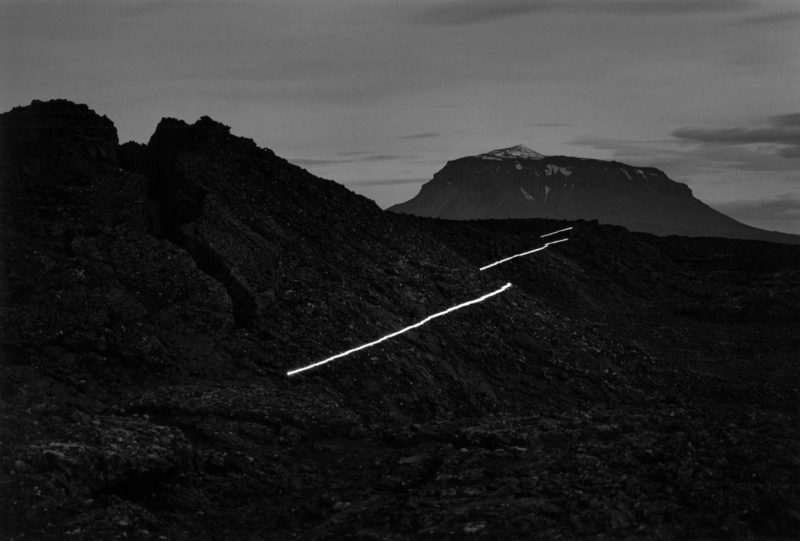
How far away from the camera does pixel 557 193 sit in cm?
16600

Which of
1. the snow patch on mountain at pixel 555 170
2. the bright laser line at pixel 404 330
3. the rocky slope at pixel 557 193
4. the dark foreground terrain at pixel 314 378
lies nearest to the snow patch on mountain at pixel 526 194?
the rocky slope at pixel 557 193

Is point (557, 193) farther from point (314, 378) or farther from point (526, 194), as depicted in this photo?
point (314, 378)

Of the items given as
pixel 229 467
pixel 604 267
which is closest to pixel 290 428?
pixel 229 467

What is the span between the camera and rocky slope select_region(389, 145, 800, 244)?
6132 inches

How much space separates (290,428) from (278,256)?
693 cm

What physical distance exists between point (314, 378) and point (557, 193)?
15315cm

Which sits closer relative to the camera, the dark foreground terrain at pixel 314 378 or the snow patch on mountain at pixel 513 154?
the dark foreground terrain at pixel 314 378

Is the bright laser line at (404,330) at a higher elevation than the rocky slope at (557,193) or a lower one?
lower

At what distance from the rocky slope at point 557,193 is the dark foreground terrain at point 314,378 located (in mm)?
126885

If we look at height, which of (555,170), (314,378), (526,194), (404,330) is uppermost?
(555,170)

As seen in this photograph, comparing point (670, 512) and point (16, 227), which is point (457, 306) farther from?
point (670, 512)

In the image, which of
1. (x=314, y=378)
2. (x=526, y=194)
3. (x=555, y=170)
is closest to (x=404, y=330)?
(x=314, y=378)

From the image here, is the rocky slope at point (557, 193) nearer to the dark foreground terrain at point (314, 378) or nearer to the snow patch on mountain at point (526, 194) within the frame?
the snow patch on mountain at point (526, 194)

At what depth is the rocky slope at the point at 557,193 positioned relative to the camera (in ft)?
511
